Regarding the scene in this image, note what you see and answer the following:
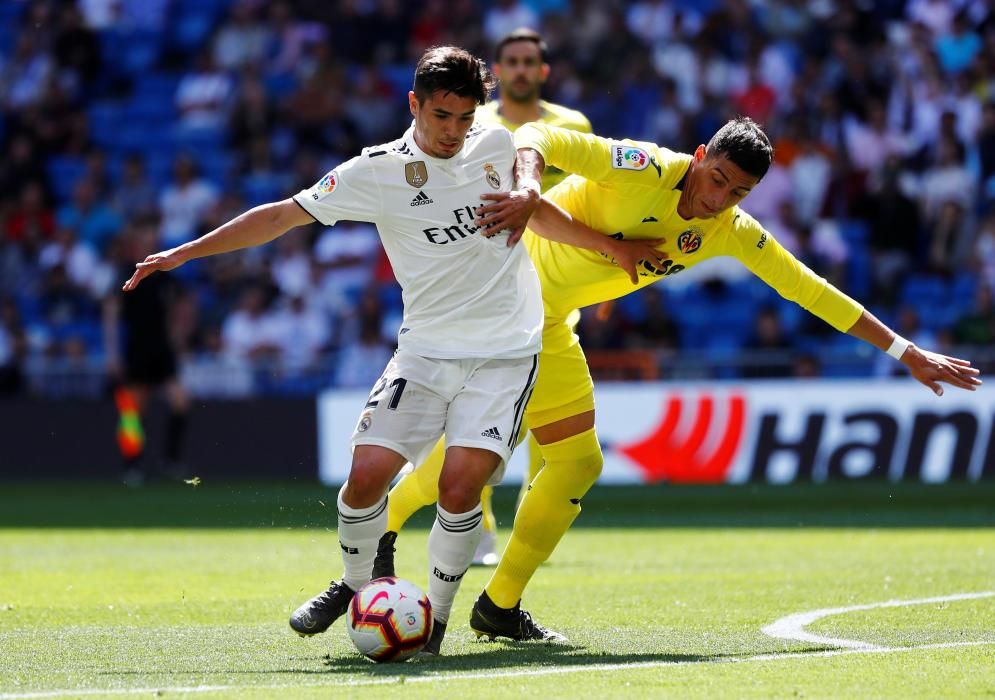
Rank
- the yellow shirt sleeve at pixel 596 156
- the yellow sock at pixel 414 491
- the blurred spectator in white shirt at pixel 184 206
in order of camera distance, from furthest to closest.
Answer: the blurred spectator in white shirt at pixel 184 206
the yellow sock at pixel 414 491
the yellow shirt sleeve at pixel 596 156

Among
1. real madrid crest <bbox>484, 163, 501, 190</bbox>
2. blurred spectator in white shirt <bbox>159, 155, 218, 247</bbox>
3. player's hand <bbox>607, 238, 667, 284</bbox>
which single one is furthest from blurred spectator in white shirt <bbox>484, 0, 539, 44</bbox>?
real madrid crest <bbox>484, 163, 501, 190</bbox>

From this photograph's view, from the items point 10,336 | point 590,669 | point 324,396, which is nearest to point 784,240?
point 324,396

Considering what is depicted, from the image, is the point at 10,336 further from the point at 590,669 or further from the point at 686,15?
the point at 590,669

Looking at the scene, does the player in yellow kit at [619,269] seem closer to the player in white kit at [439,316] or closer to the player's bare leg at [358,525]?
the player in white kit at [439,316]

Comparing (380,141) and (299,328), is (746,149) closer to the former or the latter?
(299,328)

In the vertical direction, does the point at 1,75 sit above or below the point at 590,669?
above

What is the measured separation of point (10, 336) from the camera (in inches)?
773

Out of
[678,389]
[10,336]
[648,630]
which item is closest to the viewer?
[648,630]

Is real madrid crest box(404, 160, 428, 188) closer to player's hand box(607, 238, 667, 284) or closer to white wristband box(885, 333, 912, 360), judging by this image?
player's hand box(607, 238, 667, 284)

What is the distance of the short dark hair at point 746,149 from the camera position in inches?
255

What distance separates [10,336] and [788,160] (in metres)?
10.0

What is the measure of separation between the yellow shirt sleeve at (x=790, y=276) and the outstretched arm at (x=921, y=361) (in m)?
0.07

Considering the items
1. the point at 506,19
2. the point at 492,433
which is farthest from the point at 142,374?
the point at 492,433

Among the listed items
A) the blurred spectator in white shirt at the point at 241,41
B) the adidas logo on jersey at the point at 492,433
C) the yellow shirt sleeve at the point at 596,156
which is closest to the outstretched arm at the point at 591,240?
the yellow shirt sleeve at the point at 596,156
